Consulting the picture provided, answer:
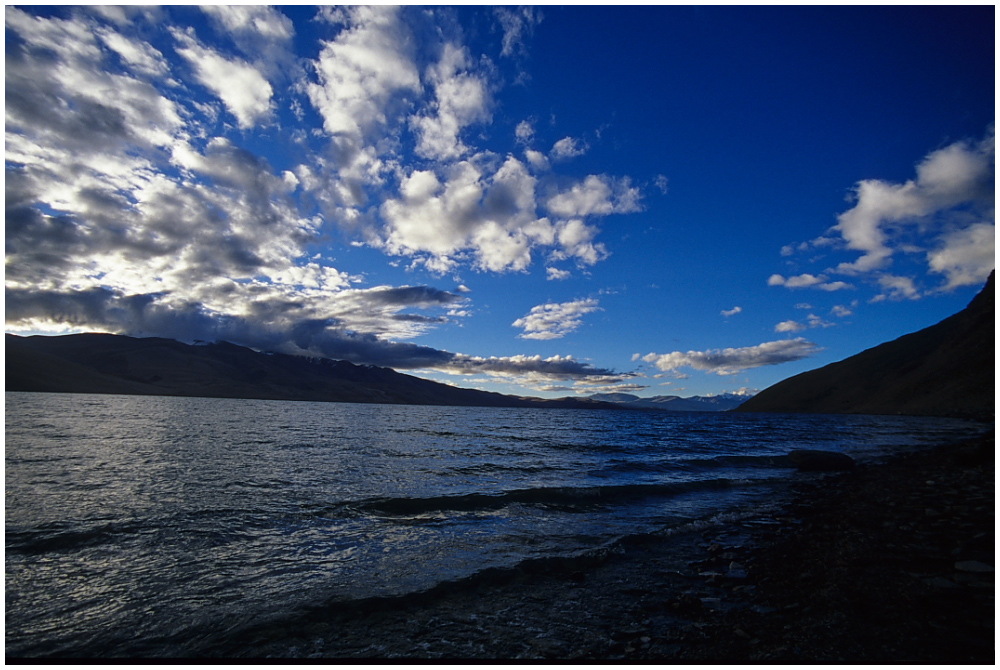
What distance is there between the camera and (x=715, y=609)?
7.08 meters

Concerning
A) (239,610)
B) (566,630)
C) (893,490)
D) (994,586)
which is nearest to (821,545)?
(994,586)

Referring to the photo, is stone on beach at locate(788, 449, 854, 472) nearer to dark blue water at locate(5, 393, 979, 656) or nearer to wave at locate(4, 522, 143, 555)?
dark blue water at locate(5, 393, 979, 656)

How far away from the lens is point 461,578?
8.47m

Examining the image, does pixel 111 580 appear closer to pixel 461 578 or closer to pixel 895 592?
pixel 461 578

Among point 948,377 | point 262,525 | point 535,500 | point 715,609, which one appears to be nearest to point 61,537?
point 262,525

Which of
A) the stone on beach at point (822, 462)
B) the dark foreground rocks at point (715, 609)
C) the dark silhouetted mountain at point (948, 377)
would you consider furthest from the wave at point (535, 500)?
the dark silhouetted mountain at point (948, 377)

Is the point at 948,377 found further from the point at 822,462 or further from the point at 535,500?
the point at 535,500

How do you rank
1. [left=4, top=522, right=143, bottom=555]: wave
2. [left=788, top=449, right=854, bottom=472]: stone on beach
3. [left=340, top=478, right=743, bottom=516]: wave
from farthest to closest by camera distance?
[left=788, top=449, right=854, bottom=472]: stone on beach < [left=340, top=478, right=743, bottom=516]: wave < [left=4, top=522, right=143, bottom=555]: wave

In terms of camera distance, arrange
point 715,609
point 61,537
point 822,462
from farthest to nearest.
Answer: point 822,462 → point 61,537 → point 715,609

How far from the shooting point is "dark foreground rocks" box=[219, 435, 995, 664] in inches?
231

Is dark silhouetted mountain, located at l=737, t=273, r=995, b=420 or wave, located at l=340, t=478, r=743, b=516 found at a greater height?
dark silhouetted mountain, located at l=737, t=273, r=995, b=420

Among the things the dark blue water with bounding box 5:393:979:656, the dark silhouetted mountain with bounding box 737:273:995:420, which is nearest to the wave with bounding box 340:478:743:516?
the dark blue water with bounding box 5:393:979:656

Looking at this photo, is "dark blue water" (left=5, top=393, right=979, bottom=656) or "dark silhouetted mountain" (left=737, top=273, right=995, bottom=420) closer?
"dark blue water" (left=5, top=393, right=979, bottom=656)

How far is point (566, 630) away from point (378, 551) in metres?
5.31
